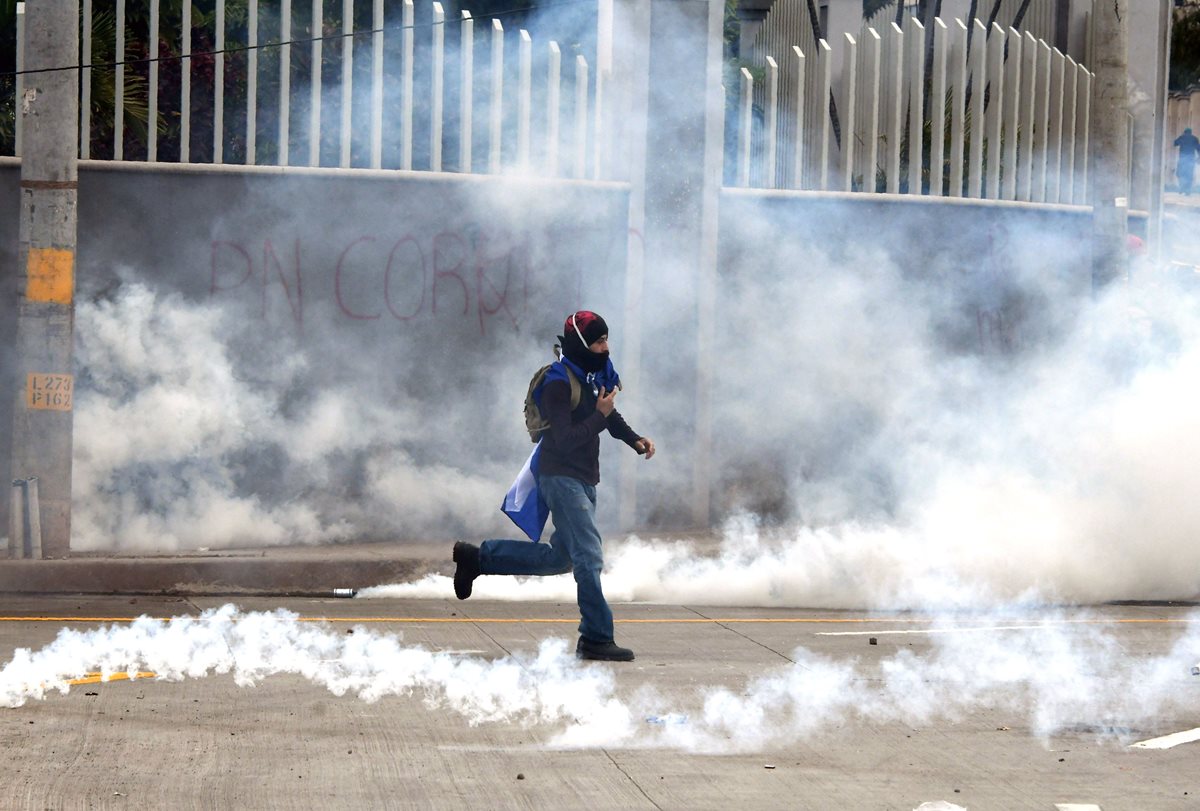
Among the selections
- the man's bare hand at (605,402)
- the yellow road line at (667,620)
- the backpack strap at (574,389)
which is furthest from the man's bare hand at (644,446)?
the yellow road line at (667,620)

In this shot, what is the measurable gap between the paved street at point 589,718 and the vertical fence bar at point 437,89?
394 centimetres

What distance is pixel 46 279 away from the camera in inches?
391

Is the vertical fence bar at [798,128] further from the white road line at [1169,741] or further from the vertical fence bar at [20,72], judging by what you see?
the white road line at [1169,741]

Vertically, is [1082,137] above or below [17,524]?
above

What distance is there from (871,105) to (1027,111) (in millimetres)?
1702

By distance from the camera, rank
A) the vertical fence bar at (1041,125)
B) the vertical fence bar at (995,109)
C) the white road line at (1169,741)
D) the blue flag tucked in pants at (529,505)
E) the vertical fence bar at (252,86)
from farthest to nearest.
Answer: the vertical fence bar at (1041,125)
the vertical fence bar at (995,109)
the vertical fence bar at (252,86)
the blue flag tucked in pants at (529,505)
the white road line at (1169,741)

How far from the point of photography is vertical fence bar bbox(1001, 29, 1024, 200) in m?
13.2

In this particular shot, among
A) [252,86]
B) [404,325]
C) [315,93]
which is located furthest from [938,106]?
[252,86]

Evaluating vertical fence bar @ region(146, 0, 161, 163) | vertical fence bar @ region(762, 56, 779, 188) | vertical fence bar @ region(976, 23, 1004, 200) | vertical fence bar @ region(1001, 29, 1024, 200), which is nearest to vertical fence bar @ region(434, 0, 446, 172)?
vertical fence bar @ region(146, 0, 161, 163)

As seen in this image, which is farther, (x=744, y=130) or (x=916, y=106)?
(x=916, y=106)

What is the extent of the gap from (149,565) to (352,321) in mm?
2457

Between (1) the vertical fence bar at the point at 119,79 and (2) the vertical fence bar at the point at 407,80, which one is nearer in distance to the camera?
(1) the vertical fence bar at the point at 119,79

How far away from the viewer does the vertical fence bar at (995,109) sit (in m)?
13.0

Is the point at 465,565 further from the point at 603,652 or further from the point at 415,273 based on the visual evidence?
the point at 415,273
